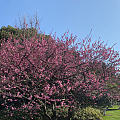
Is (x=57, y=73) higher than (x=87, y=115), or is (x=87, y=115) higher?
(x=57, y=73)

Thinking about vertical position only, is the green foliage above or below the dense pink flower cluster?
below

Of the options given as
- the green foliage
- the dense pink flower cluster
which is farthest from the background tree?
the green foliage

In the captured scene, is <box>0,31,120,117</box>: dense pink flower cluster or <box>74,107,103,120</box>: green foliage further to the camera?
<box>74,107,103,120</box>: green foliage

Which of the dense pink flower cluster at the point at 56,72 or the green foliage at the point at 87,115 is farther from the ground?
the dense pink flower cluster at the point at 56,72

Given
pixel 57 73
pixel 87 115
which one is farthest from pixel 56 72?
pixel 87 115

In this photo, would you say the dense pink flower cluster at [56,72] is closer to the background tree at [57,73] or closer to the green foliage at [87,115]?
the background tree at [57,73]

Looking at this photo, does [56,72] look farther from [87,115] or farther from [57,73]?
[87,115]

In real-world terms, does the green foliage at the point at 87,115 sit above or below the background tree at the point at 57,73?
below

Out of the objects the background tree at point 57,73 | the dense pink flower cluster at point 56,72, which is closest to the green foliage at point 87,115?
the background tree at point 57,73

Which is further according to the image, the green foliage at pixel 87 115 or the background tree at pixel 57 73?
the green foliage at pixel 87 115

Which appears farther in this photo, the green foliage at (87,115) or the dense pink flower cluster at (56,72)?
the green foliage at (87,115)

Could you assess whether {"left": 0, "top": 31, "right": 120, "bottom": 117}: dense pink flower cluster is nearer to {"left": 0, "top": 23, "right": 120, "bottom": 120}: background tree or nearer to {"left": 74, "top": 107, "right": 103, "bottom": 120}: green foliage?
{"left": 0, "top": 23, "right": 120, "bottom": 120}: background tree

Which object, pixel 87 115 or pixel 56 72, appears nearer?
pixel 56 72

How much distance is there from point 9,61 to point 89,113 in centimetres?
574
